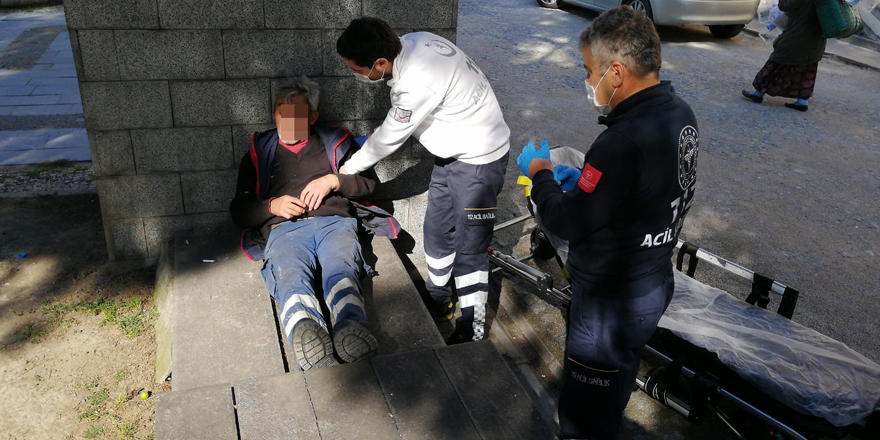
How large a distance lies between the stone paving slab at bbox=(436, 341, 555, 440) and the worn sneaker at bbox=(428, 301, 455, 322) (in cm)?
95

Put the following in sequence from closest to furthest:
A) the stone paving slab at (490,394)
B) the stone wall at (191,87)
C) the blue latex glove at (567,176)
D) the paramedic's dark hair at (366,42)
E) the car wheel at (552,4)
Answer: the stone paving slab at (490,394) → the blue latex glove at (567,176) → the paramedic's dark hair at (366,42) → the stone wall at (191,87) → the car wheel at (552,4)

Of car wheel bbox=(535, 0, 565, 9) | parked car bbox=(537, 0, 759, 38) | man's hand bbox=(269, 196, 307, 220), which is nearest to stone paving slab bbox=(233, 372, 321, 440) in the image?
man's hand bbox=(269, 196, 307, 220)

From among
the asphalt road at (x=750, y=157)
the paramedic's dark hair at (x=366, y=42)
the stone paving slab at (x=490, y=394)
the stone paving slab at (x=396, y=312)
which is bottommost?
the asphalt road at (x=750, y=157)

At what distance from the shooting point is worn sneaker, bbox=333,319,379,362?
3070 mm

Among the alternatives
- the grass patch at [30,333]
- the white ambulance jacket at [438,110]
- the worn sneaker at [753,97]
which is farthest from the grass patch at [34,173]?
the worn sneaker at [753,97]

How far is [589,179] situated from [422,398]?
1.19m

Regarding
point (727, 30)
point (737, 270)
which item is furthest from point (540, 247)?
point (727, 30)

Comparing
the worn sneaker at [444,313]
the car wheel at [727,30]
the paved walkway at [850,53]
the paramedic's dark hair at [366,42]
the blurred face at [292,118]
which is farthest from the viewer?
the car wheel at [727,30]

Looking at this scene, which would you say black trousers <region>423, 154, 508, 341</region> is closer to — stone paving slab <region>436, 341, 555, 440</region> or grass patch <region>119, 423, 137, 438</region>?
stone paving slab <region>436, 341, 555, 440</region>

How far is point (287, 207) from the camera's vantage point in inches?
146

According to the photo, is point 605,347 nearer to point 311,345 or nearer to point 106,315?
point 311,345

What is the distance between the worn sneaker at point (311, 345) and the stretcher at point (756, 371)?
1099 millimetres

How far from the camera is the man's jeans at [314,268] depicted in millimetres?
3328

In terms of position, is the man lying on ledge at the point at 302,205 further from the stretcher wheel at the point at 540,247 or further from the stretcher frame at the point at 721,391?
the stretcher wheel at the point at 540,247
